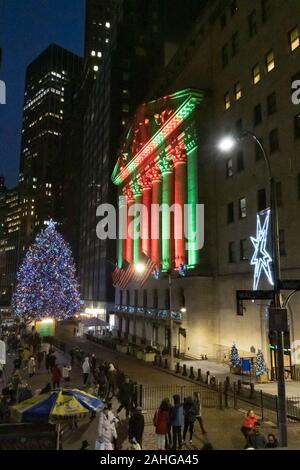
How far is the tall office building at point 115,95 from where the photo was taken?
80000 millimetres

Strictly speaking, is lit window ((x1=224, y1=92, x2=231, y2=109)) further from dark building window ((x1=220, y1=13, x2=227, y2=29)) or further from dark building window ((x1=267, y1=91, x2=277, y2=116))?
dark building window ((x1=220, y1=13, x2=227, y2=29))

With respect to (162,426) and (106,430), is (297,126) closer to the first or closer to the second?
(162,426)

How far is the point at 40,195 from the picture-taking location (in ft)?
630

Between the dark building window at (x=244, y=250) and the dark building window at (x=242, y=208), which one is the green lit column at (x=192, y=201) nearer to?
the dark building window at (x=244, y=250)

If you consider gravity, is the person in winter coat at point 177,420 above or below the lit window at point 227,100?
below

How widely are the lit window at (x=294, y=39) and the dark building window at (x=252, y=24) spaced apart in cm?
588

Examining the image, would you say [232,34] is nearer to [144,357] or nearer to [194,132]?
[194,132]

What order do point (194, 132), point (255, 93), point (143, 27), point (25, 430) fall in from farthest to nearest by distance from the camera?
1. point (143, 27)
2. point (194, 132)
3. point (255, 93)
4. point (25, 430)

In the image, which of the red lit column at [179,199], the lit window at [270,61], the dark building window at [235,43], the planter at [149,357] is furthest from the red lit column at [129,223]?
the lit window at [270,61]

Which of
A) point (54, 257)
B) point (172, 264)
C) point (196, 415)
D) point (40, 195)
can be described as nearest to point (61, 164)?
point (40, 195)

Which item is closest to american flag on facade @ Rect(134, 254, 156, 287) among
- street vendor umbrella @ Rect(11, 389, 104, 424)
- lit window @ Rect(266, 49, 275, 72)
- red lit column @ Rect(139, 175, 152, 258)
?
red lit column @ Rect(139, 175, 152, 258)

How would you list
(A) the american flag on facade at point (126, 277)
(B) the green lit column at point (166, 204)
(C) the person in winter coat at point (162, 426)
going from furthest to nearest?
(A) the american flag on facade at point (126, 277) < (B) the green lit column at point (166, 204) < (C) the person in winter coat at point (162, 426)
